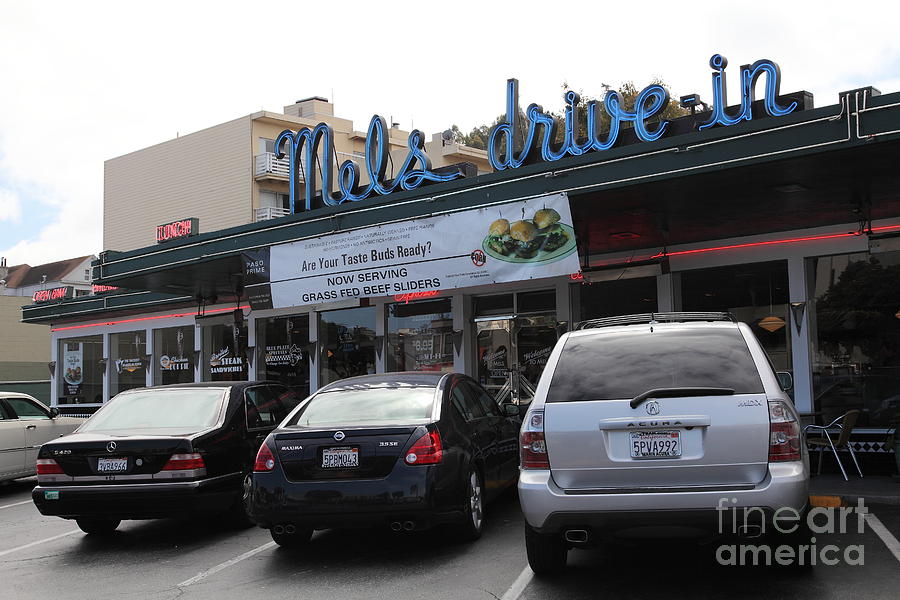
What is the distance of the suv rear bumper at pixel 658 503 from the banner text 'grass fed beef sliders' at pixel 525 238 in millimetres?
5919

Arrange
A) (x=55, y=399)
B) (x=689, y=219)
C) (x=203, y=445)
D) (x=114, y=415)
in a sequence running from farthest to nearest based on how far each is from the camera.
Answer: (x=55, y=399) < (x=689, y=219) < (x=114, y=415) < (x=203, y=445)

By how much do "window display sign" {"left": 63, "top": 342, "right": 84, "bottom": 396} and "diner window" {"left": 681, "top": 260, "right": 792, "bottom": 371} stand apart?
18713 millimetres

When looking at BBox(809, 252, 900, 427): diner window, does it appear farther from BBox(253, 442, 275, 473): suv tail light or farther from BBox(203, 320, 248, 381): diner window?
BBox(203, 320, 248, 381): diner window

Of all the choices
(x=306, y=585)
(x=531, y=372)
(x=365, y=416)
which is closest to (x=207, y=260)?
(x=531, y=372)

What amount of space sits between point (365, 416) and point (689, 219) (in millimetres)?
6458

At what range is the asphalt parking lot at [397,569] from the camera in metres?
6.05

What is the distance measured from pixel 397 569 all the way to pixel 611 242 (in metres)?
8.36

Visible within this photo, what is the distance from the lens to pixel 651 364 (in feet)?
19.1

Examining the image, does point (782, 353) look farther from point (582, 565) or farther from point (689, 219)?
point (582, 565)

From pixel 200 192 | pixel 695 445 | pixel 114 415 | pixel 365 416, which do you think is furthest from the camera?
pixel 200 192

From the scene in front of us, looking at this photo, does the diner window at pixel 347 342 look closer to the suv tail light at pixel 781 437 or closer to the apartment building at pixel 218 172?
the suv tail light at pixel 781 437

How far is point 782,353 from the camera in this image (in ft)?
42.0

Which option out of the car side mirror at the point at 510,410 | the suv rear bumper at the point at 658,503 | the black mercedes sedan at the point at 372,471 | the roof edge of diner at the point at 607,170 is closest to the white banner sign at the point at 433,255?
the roof edge of diner at the point at 607,170

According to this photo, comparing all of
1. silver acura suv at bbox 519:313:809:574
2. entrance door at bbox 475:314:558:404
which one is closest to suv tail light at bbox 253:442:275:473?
silver acura suv at bbox 519:313:809:574
